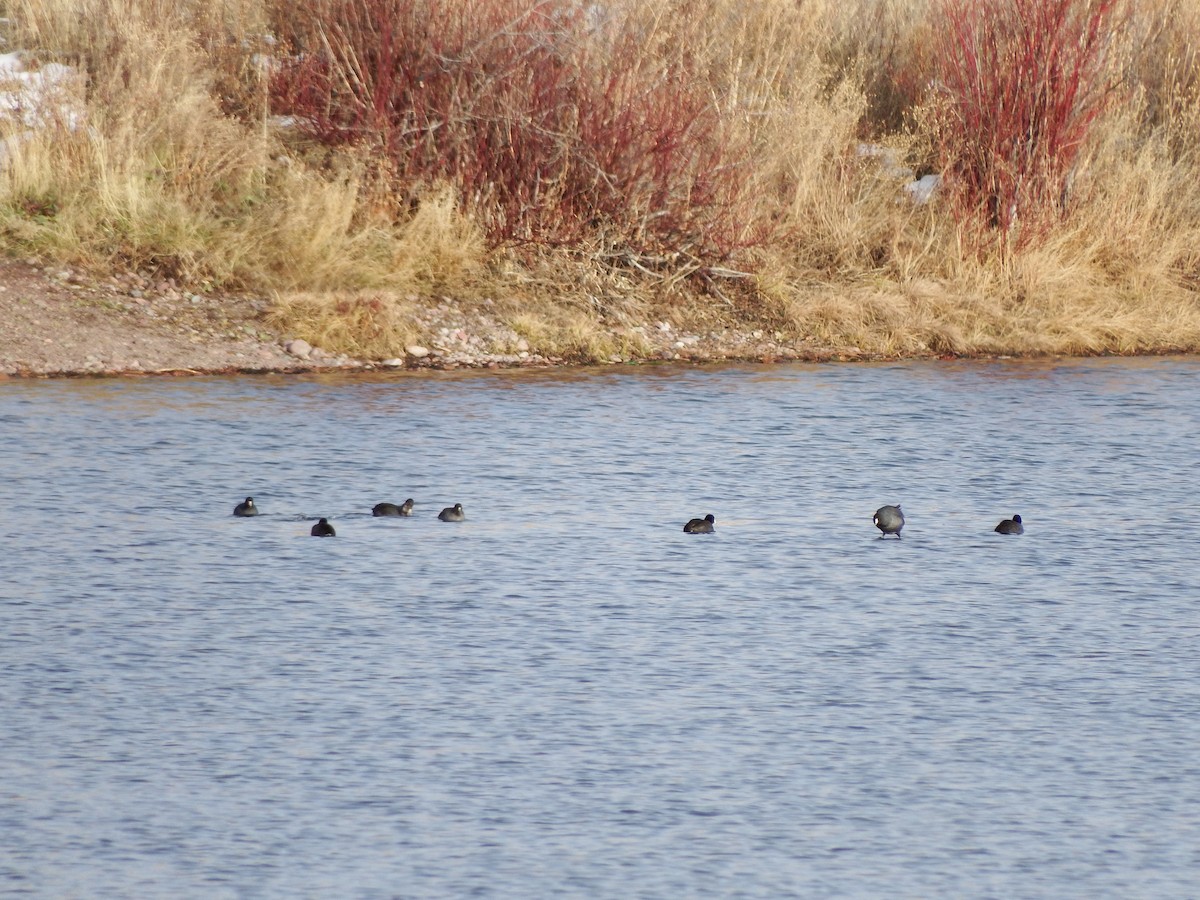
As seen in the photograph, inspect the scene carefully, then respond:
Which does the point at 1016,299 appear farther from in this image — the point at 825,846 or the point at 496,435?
the point at 825,846

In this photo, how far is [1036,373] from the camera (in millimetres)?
16234

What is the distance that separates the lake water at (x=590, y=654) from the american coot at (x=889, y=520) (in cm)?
11

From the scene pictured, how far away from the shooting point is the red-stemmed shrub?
17.1 meters

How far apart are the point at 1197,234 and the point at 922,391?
4.80 m

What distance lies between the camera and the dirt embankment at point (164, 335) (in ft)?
48.8

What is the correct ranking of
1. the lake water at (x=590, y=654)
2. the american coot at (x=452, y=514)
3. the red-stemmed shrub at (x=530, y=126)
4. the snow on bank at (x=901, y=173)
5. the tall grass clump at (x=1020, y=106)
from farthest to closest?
1. the snow on bank at (x=901, y=173)
2. the tall grass clump at (x=1020, y=106)
3. the red-stemmed shrub at (x=530, y=126)
4. the american coot at (x=452, y=514)
5. the lake water at (x=590, y=654)

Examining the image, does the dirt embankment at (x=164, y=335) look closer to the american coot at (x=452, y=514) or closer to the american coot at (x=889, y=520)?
the american coot at (x=452, y=514)

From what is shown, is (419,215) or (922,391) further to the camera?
(419,215)

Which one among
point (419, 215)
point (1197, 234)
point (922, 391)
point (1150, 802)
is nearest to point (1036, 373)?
point (922, 391)

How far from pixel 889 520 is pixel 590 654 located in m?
2.77

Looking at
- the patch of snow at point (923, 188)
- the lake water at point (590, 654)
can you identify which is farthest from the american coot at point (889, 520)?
the patch of snow at point (923, 188)

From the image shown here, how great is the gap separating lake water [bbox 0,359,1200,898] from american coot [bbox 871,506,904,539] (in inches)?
4.3

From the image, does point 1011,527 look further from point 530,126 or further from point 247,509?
point 530,126

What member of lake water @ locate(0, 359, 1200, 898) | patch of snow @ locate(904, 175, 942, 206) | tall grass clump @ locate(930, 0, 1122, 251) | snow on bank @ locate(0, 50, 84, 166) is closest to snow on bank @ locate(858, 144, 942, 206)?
patch of snow @ locate(904, 175, 942, 206)
